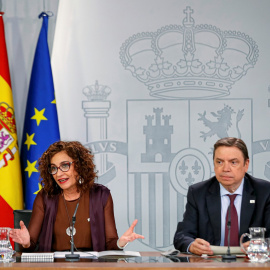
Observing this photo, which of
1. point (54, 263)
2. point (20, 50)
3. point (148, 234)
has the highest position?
point (20, 50)

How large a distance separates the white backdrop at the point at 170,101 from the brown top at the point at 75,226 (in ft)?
4.49

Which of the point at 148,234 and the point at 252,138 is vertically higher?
the point at 252,138

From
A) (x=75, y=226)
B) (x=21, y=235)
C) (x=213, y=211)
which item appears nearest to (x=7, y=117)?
(x=75, y=226)

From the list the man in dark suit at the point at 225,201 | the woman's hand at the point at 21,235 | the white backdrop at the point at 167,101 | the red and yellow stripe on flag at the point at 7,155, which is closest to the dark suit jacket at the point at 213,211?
the man in dark suit at the point at 225,201

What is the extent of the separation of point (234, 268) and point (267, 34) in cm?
299

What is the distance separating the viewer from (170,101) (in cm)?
505

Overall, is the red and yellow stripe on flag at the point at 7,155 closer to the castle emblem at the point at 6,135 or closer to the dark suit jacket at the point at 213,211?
the castle emblem at the point at 6,135

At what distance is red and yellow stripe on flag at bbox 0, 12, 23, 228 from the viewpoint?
4.71 meters

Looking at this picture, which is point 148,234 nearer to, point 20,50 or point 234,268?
point 20,50

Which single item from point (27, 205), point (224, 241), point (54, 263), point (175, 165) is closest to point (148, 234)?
point (175, 165)

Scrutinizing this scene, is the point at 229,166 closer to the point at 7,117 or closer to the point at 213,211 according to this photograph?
the point at 213,211

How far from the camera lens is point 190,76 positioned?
5.05 m

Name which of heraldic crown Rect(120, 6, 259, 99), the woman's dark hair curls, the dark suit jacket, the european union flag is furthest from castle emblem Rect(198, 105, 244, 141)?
the woman's dark hair curls

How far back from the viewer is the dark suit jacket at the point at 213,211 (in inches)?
132
